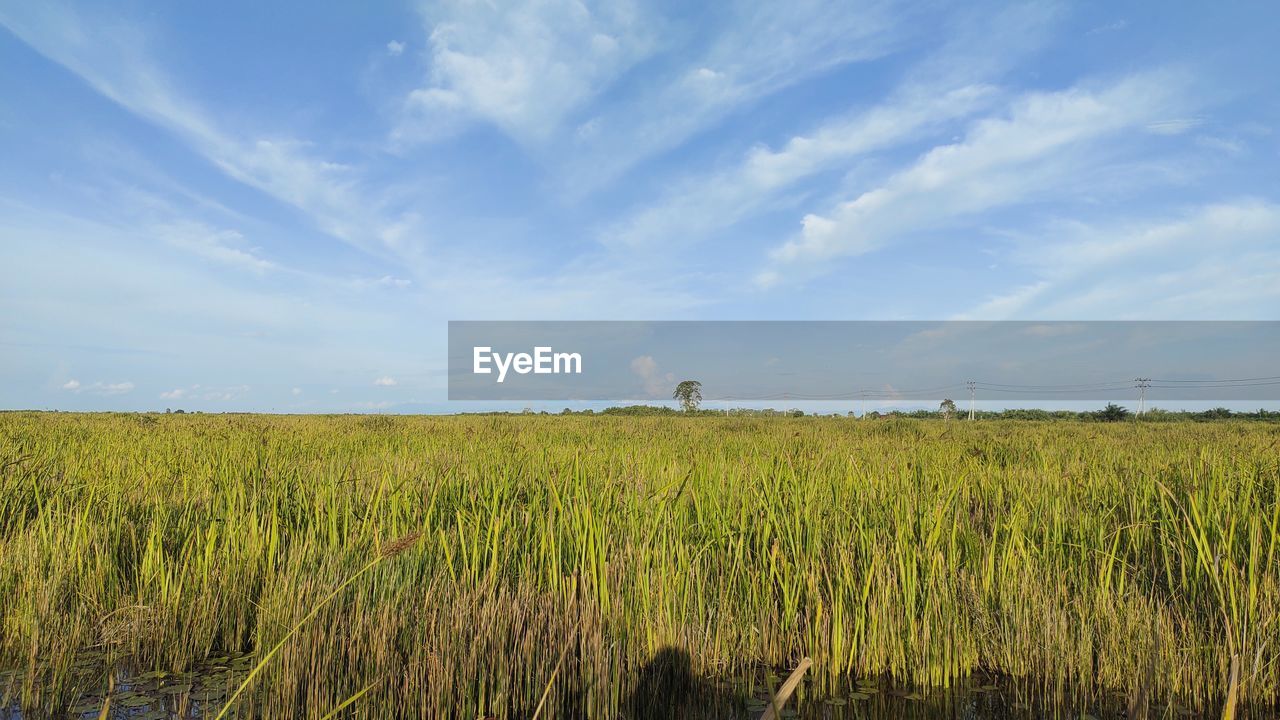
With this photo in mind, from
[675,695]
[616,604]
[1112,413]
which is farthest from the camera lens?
[1112,413]

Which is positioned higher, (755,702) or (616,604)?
(616,604)

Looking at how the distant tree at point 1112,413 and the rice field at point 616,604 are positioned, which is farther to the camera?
the distant tree at point 1112,413

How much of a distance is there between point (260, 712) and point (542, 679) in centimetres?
97

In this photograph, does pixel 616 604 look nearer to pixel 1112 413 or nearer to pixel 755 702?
pixel 755 702

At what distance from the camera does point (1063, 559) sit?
10.7 feet

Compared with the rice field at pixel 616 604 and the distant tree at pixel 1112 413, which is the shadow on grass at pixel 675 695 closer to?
the rice field at pixel 616 604

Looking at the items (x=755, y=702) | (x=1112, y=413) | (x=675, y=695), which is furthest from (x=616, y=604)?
(x=1112, y=413)

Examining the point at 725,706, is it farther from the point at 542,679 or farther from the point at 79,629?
the point at 79,629

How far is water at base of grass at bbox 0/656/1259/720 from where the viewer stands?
2.15m

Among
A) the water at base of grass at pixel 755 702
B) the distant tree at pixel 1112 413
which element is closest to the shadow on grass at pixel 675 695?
the water at base of grass at pixel 755 702

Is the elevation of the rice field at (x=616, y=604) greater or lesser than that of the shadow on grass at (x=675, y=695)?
greater

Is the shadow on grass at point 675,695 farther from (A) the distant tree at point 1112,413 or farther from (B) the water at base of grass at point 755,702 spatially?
(A) the distant tree at point 1112,413

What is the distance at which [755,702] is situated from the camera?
2262mm

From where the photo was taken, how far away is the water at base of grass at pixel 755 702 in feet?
7.04
